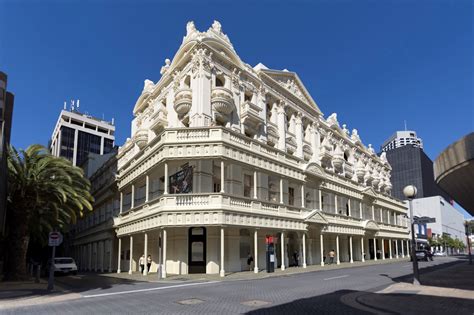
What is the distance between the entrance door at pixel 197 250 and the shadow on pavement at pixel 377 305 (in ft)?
45.8

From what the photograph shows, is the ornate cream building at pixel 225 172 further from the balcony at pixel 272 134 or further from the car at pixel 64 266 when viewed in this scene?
the car at pixel 64 266

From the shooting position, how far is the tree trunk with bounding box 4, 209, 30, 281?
75.8 feet

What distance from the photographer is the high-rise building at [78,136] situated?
124875mm

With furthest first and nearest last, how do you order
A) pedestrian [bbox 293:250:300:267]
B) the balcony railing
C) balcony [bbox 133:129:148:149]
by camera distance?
1. balcony [bbox 133:129:148:149]
2. pedestrian [bbox 293:250:300:267]
3. the balcony railing

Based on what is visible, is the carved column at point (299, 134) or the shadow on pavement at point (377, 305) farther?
the carved column at point (299, 134)

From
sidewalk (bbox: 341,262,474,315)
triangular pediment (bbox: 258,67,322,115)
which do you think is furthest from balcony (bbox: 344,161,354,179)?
sidewalk (bbox: 341,262,474,315)

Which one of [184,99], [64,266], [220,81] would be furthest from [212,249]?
[220,81]

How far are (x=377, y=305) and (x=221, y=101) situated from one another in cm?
1949

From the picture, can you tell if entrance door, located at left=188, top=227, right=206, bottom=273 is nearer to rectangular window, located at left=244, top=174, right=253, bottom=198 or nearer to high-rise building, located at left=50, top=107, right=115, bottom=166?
rectangular window, located at left=244, top=174, right=253, bottom=198

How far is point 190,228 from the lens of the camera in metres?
25.6

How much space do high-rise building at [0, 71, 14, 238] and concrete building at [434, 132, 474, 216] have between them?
57.1 feet

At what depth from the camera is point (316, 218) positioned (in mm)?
32625

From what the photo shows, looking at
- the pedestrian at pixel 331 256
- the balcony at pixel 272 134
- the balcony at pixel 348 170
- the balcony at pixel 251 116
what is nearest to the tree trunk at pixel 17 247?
the balcony at pixel 251 116

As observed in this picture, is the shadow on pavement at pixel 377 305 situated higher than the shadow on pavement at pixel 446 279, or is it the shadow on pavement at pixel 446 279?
the shadow on pavement at pixel 377 305
